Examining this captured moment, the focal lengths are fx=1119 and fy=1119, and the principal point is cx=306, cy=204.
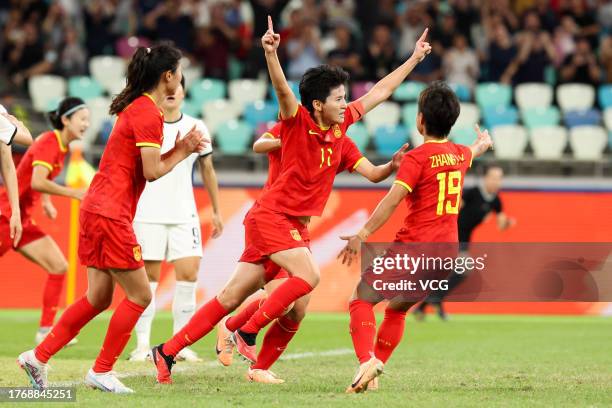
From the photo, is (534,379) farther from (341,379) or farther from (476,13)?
(476,13)

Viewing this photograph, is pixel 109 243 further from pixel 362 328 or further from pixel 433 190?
pixel 433 190

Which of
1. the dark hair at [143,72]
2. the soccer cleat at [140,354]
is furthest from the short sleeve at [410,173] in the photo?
the soccer cleat at [140,354]

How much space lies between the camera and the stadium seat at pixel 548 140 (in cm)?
1744

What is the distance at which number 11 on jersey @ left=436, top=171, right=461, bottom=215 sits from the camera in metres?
7.02

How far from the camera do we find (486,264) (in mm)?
12734

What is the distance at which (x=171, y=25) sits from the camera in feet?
61.0

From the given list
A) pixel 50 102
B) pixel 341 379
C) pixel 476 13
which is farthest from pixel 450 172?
pixel 476 13

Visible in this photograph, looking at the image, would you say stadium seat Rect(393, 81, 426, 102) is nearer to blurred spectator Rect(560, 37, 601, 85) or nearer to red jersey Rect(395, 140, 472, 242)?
blurred spectator Rect(560, 37, 601, 85)

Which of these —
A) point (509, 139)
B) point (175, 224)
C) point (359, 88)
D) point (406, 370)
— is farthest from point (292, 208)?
point (359, 88)

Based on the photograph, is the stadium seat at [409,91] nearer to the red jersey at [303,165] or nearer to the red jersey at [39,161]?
the red jersey at [39,161]

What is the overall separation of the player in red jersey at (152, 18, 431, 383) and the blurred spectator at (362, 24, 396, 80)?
1120 cm

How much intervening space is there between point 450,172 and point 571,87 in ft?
39.8

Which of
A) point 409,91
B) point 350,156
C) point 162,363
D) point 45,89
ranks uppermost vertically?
point 409,91

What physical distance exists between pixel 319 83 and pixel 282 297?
1.38m
